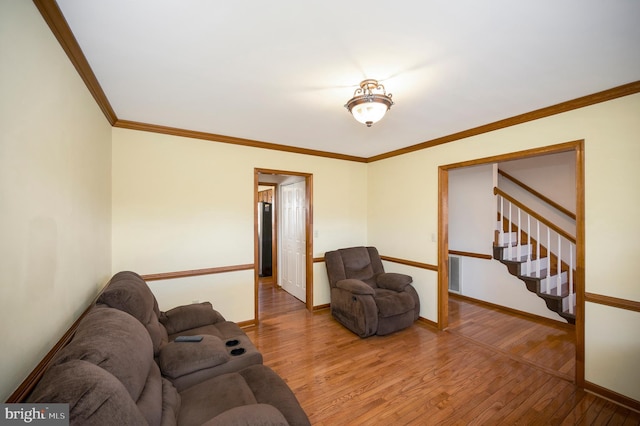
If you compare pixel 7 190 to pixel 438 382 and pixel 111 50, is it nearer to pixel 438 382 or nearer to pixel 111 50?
pixel 111 50

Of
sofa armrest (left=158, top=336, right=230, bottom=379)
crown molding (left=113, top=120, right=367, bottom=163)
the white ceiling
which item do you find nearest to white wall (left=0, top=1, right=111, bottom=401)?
the white ceiling

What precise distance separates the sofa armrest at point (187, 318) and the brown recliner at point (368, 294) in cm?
167

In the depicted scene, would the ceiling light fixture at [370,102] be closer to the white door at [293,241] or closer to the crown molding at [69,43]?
the crown molding at [69,43]

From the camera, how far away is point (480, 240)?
451cm

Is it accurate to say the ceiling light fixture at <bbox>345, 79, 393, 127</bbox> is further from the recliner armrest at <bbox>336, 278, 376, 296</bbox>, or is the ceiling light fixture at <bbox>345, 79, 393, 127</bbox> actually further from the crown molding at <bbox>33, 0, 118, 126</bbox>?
the recliner armrest at <bbox>336, 278, 376, 296</bbox>

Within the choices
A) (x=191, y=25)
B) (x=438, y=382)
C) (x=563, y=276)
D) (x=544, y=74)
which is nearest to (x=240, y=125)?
(x=191, y=25)

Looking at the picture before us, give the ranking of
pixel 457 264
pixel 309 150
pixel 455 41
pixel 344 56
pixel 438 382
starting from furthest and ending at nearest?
pixel 457 264 < pixel 309 150 < pixel 438 382 < pixel 344 56 < pixel 455 41

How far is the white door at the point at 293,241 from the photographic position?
4.54 meters

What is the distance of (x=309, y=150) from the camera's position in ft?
13.5

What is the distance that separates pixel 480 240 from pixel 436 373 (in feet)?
9.17

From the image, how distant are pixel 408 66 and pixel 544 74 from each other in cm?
105

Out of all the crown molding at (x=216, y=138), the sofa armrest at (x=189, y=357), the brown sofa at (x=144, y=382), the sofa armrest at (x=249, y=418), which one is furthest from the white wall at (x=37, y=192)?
the crown molding at (x=216, y=138)

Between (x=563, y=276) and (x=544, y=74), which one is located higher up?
(x=544, y=74)

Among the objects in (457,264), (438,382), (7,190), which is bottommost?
(438,382)
